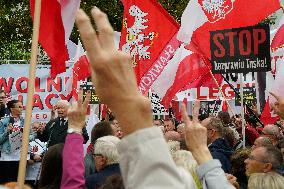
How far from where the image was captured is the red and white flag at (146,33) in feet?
32.2

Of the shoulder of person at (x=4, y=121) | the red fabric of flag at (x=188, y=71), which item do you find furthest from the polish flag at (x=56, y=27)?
the red fabric of flag at (x=188, y=71)

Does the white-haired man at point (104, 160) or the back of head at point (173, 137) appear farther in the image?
the back of head at point (173, 137)

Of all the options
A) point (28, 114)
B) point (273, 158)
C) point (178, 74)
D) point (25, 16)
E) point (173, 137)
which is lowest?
point (273, 158)

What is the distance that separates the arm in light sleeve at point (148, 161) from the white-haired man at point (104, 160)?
10.8 ft

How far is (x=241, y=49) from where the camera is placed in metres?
8.37

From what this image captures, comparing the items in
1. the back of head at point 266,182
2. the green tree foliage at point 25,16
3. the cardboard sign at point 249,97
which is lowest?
the back of head at point 266,182

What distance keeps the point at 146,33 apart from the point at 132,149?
851cm

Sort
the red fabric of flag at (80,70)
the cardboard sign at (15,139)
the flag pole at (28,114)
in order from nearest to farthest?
1. the flag pole at (28,114)
2. the cardboard sign at (15,139)
3. the red fabric of flag at (80,70)

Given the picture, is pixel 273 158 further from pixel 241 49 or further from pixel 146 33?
pixel 146 33

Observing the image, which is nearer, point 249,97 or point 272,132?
point 272,132

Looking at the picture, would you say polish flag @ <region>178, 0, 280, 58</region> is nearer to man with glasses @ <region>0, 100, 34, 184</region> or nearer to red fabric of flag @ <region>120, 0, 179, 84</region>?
red fabric of flag @ <region>120, 0, 179, 84</region>

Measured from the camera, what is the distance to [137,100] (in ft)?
4.91

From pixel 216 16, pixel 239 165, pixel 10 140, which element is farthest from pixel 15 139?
pixel 239 165

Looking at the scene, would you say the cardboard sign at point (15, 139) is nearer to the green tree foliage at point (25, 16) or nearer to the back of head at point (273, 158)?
the back of head at point (273, 158)
